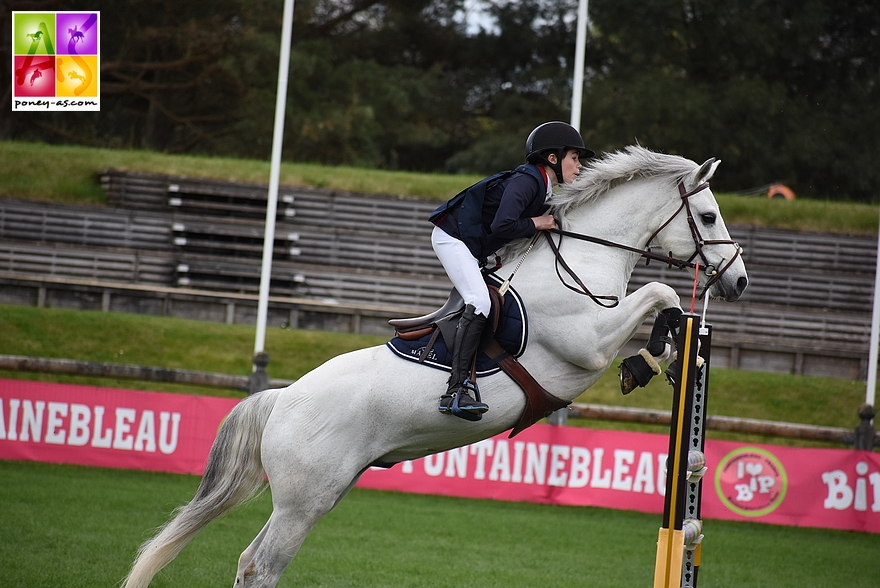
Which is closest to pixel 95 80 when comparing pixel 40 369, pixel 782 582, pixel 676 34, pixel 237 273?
pixel 40 369

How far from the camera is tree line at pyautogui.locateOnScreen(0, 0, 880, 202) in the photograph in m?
20.8

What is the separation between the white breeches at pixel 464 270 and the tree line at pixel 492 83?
16784mm

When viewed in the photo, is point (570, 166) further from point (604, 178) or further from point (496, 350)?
point (496, 350)

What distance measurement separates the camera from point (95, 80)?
6.79 metres

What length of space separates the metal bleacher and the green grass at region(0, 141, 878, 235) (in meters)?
0.83

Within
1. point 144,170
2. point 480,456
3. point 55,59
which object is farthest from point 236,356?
point 55,59

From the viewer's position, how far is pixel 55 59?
21.9ft

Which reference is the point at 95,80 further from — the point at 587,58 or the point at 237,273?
the point at 587,58

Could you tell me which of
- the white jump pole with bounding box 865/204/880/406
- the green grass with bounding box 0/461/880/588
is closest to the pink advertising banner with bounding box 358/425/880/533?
the green grass with bounding box 0/461/880/588

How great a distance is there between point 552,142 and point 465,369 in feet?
4.05

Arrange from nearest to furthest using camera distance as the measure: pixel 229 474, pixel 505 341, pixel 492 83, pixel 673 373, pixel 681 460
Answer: pixel 681 460 < pixel 673 373 < pixel 505 341 < pixel 229 474 < pixel 492 83

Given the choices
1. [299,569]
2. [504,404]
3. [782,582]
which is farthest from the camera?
[782,582]

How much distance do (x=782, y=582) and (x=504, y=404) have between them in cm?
403

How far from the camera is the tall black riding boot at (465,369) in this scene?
4230 millimetres
